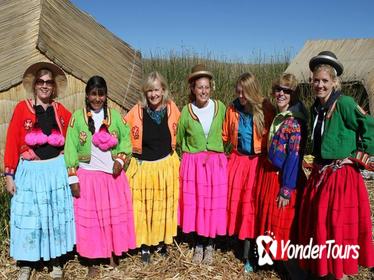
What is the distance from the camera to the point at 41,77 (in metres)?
3.00

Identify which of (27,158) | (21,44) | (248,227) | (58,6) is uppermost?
(58,6)

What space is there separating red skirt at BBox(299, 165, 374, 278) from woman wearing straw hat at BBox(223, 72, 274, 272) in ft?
2.17

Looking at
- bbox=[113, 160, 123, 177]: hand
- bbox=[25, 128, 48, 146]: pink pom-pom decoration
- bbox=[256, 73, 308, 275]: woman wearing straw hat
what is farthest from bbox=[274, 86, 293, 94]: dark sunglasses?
bbox=[25, 128, 48, 146]: pink pom-pom decoration

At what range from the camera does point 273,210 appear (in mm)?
2992

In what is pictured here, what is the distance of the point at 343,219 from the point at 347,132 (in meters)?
0.58

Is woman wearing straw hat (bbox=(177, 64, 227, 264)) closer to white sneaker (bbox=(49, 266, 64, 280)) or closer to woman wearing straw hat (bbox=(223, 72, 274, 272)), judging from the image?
woman wearing straw hat (bbox=(223, 72, 274, 272))

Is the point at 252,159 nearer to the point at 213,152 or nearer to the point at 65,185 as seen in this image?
the point at 213,152

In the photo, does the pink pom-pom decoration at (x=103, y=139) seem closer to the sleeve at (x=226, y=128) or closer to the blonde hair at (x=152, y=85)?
the blonde hair at (x=152, y=85)

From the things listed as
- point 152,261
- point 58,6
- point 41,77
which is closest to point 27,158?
point 41,77

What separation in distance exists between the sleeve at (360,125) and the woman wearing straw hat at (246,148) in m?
0.75

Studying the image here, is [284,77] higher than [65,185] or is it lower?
higher

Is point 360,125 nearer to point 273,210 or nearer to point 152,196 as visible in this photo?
point 273,210

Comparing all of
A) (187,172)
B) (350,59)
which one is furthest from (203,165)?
Result: (350,59)

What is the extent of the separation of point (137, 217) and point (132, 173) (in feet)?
1.25
